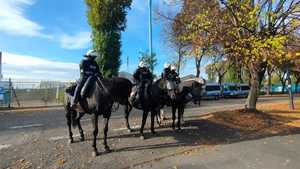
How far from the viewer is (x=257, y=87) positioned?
19.2 m

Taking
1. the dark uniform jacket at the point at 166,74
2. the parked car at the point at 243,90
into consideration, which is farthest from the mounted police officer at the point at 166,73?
the parked car at the point at 243,90

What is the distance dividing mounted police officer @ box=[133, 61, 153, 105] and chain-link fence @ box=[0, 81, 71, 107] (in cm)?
1831

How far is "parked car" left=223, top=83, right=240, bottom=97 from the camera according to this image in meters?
52.9

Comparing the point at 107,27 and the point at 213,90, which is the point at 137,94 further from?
the point at 213,90

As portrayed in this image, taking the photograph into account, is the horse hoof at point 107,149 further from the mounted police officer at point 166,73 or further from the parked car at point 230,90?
the parked car at point 230,90

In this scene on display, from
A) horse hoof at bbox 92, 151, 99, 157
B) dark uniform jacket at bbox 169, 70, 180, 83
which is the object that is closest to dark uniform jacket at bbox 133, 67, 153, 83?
dark uniform jacket at bbox 169, 70, 180, 83

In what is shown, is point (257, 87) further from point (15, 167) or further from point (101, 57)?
point (101, 57)

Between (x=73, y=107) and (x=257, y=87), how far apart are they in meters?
11.4

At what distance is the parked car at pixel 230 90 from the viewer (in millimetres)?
52909

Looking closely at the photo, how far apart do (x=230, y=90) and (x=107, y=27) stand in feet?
83.3

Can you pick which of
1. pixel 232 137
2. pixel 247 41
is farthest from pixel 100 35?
pixel 232 137

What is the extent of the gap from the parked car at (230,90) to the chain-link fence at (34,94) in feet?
86.3

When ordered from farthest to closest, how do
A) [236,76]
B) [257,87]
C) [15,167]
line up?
1. [236,76]
2. [257,87]
3. [15,167]

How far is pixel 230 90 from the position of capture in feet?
177
